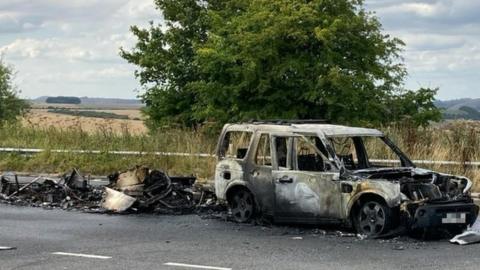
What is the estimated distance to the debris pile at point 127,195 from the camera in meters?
14.1

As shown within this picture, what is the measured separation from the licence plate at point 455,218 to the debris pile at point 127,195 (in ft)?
16.5

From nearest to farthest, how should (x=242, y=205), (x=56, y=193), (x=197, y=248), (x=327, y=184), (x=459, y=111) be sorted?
(x=197, y=248), (x=327, y=184), (x=242, y=205), (x=56, y=193), (x=459, y=111)

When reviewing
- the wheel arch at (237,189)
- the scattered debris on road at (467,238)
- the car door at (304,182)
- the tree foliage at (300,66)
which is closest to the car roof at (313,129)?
the car door at (304,182)

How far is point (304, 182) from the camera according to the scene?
11.8 metres

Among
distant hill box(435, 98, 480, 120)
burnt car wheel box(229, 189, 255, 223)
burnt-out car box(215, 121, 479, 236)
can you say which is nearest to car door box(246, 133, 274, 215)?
burnt-out car box(215, 121, 479, 236)

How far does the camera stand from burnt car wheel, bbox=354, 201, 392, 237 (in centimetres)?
1079

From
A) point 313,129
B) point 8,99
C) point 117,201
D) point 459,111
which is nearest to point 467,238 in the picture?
point 313,129

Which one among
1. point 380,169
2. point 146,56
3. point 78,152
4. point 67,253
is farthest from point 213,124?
point 67,253

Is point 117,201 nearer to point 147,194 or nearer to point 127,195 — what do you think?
point 127,195

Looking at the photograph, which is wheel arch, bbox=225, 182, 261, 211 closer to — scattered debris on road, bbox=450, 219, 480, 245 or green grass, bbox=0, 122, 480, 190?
scattered debris on road, bbox=450, 219, 480, 245

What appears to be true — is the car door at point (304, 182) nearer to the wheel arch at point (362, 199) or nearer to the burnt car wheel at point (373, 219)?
the wheel arch at point (362, 199)

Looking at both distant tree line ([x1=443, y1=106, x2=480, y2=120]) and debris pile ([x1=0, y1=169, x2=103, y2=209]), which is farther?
distant tree line ([x1=443, y1=106, x2=480, y2=120])

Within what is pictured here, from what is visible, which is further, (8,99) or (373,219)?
(8,99)

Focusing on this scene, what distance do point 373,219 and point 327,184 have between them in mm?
917
